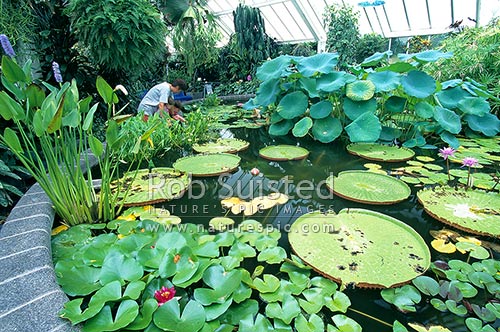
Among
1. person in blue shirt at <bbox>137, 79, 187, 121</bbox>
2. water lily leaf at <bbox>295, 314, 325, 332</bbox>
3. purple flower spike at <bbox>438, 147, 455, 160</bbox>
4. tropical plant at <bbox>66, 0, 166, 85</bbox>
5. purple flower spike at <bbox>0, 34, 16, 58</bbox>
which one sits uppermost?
tropical plant at <bbox>66, 0, 166, 85</bbox>

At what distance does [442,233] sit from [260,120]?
11.4ft

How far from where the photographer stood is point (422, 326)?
1.00 m

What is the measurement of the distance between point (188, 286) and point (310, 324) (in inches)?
18.4

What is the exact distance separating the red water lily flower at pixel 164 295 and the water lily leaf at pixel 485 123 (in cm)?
389

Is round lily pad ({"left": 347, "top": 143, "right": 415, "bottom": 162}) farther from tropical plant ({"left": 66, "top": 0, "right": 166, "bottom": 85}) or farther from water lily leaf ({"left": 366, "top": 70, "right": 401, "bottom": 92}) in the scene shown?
tropical plant ({"left": 66, "top": 0, "right": 166, "bottom": 85})

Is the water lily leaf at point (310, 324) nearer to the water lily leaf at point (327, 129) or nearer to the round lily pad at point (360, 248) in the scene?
the round lily pad at point (360, 248)

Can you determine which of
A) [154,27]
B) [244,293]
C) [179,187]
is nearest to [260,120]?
[154,27]

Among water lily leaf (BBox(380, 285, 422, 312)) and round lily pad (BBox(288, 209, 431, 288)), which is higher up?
round lily pad (BBox(288, 209, 431, 288))

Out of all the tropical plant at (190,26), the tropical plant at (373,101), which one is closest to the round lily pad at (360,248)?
the tropical plant at (373,101)

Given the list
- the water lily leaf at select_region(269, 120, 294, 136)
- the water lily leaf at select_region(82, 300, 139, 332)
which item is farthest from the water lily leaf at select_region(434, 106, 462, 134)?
the water lily leaf at select_region(82, 300, 139, 332)

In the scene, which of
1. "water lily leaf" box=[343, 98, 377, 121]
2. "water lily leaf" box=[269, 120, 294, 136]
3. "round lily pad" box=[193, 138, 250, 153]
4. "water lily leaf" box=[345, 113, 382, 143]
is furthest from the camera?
"water lily leaf" box=[269, 120, 294, 136]

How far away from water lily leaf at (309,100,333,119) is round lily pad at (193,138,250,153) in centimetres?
85

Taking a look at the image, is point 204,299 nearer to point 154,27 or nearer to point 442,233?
A: point 442,233

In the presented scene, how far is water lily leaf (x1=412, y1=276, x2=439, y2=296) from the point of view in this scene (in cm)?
113
